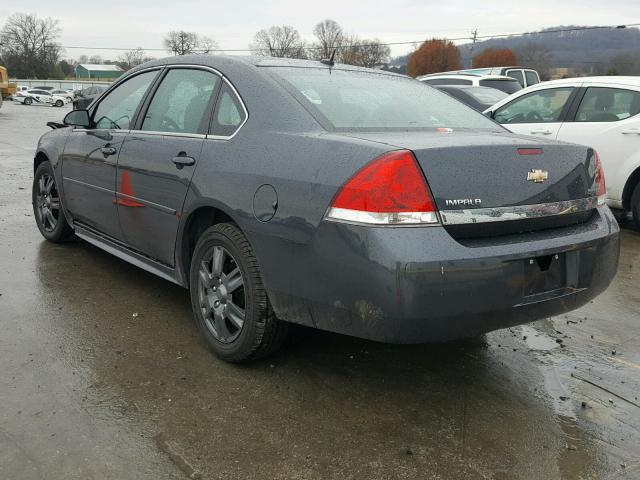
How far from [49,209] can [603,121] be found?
5.63 metres

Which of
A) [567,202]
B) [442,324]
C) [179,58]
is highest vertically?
[179,58]

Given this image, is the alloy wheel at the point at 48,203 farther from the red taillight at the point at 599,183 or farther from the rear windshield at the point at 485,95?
the rear windshield at the point at 485,95

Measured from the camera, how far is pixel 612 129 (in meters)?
6.55

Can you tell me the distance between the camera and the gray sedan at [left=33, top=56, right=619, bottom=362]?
2506 mm

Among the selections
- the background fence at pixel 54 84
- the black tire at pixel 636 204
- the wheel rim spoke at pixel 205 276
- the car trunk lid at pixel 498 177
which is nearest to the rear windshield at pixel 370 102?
the car trunk lid at pixel 498 177

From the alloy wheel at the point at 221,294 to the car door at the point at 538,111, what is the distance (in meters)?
4.96

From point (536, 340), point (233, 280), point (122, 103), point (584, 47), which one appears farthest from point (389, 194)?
point (584, 47)

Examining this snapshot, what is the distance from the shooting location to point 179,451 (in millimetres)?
2506

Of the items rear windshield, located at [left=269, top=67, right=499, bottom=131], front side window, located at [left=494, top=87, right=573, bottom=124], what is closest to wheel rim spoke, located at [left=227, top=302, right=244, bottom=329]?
rear windshield, located at [left=269, top=67, right=499, bottom=131]

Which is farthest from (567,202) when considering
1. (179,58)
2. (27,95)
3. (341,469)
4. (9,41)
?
(9,41)

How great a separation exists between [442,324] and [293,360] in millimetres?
1102

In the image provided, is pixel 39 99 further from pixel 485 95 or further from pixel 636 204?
pixel 636 204

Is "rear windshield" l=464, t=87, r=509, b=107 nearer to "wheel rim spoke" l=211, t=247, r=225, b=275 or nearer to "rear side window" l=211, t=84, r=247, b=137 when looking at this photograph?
"rear side window" l=211, t=84, r=247, b=137

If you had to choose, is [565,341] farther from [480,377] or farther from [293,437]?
[293,437]
